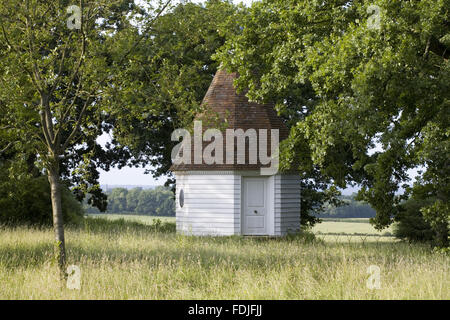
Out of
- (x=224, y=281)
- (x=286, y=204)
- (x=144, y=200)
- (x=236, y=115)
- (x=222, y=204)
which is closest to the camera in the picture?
(x=224, y=281)

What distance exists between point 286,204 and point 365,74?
34.7ft

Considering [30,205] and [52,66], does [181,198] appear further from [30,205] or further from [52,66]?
[52,66]

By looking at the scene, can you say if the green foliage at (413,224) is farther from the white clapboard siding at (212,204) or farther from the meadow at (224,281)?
the meadow at (224,281)

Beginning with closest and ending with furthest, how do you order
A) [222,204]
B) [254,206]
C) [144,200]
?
[222,204]
[254,206]
[144,200]

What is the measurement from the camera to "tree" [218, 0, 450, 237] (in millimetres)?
13317

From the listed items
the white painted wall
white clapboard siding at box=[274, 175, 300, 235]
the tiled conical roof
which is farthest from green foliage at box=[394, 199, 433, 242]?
the tiled conical roof

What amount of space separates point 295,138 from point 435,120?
446cm

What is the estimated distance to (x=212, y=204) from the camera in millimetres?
22391

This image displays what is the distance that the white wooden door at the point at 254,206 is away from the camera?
2247 cm

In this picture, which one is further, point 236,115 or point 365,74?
point 236,115

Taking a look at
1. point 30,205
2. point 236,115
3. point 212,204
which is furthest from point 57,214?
point 30,205

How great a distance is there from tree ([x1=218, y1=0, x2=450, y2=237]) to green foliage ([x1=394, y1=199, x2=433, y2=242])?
302 inches

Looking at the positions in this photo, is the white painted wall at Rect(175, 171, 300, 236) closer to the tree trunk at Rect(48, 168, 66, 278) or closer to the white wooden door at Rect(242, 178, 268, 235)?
the white wooden door at Rect(242, 178, 268, 235)

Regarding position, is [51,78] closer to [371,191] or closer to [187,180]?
[371,191]
